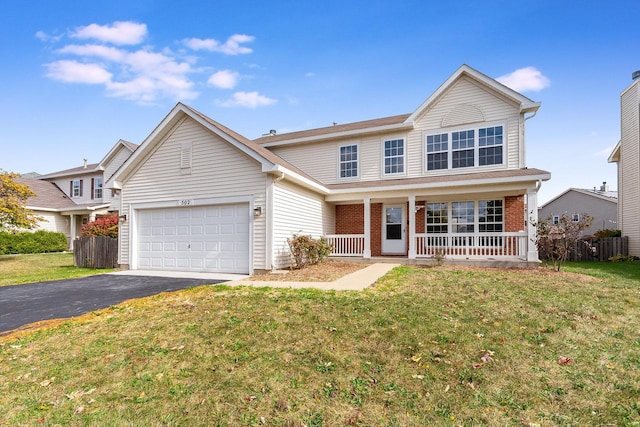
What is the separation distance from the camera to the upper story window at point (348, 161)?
1623 centimetres

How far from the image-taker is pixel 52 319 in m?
6.11

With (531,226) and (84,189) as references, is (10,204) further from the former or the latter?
(531,226)

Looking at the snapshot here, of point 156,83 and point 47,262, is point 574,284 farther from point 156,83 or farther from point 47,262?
point 47,262

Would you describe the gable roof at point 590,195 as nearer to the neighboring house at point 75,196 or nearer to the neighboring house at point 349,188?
the neighboring house at point 349,188

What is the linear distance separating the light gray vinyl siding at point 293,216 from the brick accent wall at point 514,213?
7902mm

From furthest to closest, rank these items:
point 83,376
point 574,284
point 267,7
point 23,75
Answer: point 23,75 < point 267,7 < point 574,284 < point 83,376

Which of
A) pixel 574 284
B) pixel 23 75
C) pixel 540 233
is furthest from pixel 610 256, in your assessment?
pixel 23 75

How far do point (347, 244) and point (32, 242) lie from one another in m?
21.3

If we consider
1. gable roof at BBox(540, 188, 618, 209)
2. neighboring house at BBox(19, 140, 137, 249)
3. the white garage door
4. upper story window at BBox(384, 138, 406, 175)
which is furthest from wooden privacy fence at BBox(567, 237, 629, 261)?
Result: neighboring house at BBox(19, 140, 137, 249)

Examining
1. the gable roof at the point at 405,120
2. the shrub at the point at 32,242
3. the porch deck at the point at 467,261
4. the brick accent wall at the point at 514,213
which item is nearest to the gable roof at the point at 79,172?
the shrub at the point at 32,242

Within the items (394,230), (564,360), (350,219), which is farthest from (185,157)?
(564,360)

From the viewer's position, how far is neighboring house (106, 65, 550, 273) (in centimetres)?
1192

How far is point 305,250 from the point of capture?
39.8 feet

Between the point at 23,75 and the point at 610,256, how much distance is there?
2868cm
